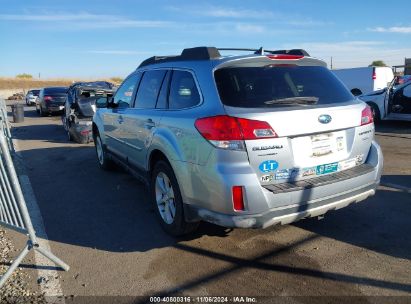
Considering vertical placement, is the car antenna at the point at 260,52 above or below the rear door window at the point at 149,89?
above

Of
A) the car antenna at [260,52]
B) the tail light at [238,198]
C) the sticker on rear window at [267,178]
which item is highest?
the car antenna at [260,52]

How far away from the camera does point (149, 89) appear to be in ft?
16.2

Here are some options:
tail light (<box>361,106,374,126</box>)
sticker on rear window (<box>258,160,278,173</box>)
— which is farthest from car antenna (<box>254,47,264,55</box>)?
sticker on rear window (<box>258,160,278,173</box>)

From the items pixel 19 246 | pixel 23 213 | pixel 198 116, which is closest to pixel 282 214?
pixel 198 116

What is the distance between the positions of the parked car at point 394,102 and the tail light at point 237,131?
9985 mm

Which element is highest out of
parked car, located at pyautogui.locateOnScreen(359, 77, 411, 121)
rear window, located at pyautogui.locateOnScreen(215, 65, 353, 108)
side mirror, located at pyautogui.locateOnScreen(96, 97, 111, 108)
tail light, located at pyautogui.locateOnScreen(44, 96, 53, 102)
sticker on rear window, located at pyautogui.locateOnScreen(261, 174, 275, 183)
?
rear window, located at pyautogui.locateOnScreen(215, 65, 353, 108)

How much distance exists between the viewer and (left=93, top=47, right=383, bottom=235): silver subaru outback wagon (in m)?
3.26

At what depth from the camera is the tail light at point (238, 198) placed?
3221 millimetres

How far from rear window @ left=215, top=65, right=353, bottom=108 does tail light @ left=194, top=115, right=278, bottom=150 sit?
0.20 m

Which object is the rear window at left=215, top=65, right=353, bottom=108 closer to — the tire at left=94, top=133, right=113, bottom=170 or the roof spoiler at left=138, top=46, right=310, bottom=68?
the roof spoiler at left=138, top=46, right=310, bottom=68

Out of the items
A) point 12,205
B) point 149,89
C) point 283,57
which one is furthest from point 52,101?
point 283,57

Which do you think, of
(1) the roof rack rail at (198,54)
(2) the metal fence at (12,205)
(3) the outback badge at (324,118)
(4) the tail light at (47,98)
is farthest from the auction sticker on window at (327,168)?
(4) the tail light at (47,98)

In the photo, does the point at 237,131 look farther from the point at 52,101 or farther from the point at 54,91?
the point at 54,91

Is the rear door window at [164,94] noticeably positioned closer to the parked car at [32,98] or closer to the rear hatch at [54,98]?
the rear hatch at [54,98]
